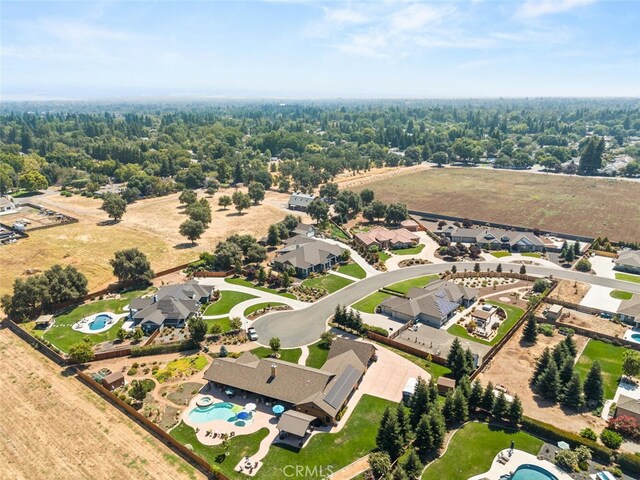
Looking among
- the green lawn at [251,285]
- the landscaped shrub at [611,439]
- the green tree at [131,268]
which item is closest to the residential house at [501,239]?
the green lawn at [251,285]

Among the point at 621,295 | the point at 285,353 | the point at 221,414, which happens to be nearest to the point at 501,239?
the point at 621,295

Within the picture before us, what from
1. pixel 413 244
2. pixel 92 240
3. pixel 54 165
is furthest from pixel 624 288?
pixel 54 165

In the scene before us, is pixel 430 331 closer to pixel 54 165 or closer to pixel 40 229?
pixel 40 229

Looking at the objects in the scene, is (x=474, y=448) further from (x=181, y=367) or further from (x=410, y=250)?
(x=410, y=250)

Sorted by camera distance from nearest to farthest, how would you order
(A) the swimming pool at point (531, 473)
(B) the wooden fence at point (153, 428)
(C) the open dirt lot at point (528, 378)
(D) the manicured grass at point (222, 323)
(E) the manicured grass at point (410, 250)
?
(A) the swimming pool at point (531, 473) < (B) the wooden fence at point (153, 428) < (C) the open dirt lot at point (528, 378) < (D) the manicured grass at point (222, 323) < (E) the manicured grass at point (410, 250)

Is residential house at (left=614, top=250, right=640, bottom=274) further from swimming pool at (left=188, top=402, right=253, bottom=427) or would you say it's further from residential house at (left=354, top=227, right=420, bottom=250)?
swimming pool at (left=188, top=402, right=253, bottom=427)

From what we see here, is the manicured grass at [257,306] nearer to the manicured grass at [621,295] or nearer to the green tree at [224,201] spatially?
the manicured grass at [621,295]

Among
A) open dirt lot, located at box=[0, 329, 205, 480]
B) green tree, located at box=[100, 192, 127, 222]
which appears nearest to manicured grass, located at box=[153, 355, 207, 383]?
open dirt lot, located at box=[0, 329, 205, 480]
